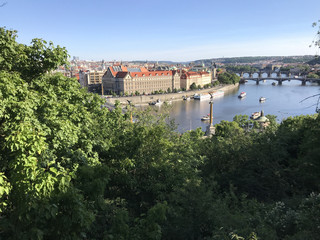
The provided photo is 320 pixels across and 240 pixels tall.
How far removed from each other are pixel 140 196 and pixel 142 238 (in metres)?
2.72

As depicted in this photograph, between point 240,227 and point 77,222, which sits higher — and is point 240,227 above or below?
below

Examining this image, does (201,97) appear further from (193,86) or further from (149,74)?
(149,74)

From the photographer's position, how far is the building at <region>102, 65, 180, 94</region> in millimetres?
66500

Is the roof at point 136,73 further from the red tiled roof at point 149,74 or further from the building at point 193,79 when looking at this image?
the building at point 193,79

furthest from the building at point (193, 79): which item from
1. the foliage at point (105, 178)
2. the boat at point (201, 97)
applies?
the foliage at point (105, 178)

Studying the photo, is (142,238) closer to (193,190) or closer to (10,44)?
Result: (193,190)

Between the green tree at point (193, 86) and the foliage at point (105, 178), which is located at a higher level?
the foliage at point (105, 178)

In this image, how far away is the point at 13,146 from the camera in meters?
3.25

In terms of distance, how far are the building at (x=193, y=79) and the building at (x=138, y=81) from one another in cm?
237

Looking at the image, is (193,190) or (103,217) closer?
(103,217)

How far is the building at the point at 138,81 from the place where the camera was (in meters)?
66.5

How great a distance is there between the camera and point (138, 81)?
68.2m

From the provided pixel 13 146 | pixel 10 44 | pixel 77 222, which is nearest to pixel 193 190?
pixel 77 222

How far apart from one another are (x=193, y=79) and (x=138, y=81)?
831 inches
